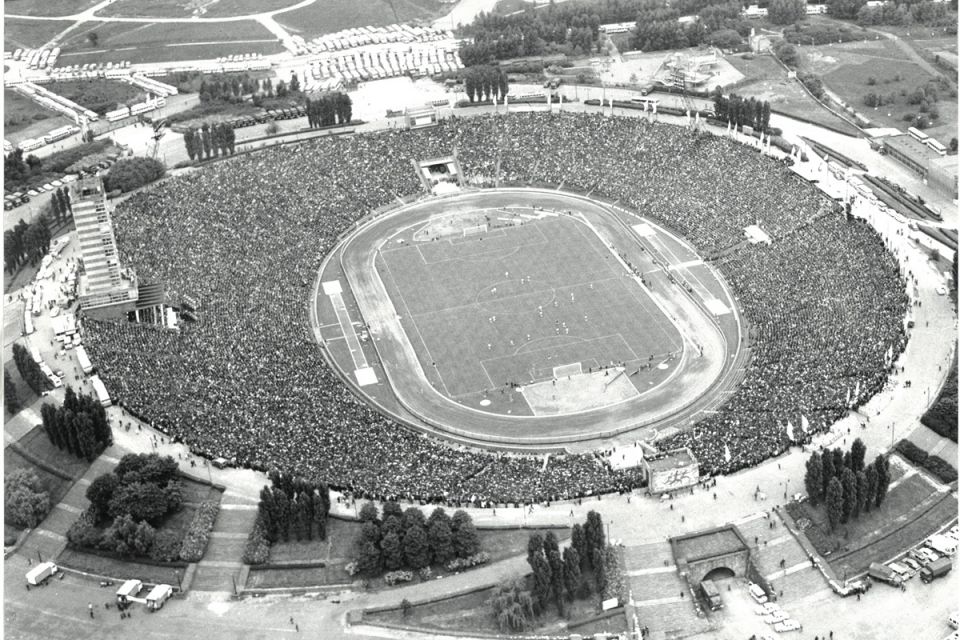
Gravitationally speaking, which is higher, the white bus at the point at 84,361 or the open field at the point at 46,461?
the white bus at the point at 84,361

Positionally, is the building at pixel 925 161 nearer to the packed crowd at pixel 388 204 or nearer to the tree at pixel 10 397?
the packed crowd at pixel 388 204

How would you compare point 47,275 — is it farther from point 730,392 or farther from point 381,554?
point 730,392

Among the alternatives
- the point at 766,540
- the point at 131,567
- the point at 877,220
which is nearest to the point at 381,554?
the point at 131,567

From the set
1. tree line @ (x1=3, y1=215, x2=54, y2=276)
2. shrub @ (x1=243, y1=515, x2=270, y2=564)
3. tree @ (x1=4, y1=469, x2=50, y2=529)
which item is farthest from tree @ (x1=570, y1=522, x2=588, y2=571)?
tree line @ (x1=3, y1=215, x2=54, y2=276)

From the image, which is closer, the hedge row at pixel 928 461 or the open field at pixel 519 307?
the hedge row at pixel 928 461

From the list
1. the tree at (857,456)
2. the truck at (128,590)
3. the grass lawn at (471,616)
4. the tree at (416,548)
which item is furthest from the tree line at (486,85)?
the truck at (128,590)

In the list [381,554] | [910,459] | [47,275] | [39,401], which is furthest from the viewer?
[47,275]

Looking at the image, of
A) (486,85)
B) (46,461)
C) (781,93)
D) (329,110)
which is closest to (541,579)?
(46,461)

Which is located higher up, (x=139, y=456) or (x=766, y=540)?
(x=139, y=456)
